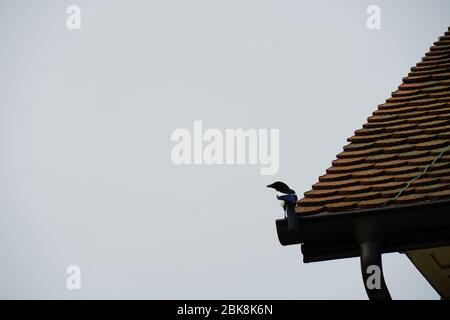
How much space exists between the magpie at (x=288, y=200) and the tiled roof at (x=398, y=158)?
0.26 m

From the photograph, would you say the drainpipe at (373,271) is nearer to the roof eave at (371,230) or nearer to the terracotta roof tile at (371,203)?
the roof eave at (371,230)

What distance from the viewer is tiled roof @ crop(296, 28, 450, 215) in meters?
6.70

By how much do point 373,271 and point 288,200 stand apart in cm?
73

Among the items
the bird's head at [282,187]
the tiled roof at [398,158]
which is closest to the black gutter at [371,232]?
the tiled roof at [398,158]

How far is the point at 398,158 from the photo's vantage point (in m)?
7.16

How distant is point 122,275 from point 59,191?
49.3 metres

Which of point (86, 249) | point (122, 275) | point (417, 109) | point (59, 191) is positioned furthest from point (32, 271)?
point (417, 109)

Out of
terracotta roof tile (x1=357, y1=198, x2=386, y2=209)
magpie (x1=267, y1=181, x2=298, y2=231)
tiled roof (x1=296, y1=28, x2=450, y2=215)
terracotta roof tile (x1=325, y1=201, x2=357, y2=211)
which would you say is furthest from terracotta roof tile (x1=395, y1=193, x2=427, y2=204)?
magpie (x1=267, y1=181, x2=298, y2=231)

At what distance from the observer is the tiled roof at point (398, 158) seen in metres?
6.70

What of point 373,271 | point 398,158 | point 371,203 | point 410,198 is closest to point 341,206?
point 371,203

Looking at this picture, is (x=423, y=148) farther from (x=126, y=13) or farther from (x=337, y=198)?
(x=126, y=13)

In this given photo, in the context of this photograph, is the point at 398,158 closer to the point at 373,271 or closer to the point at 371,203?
the point at 371,203

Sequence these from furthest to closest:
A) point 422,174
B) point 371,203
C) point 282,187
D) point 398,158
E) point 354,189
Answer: point 398,158 → point 354,189 → point 422,174 → point 371,203 → point 282,187

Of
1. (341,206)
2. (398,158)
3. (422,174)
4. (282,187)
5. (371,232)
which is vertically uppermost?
(398,158)
